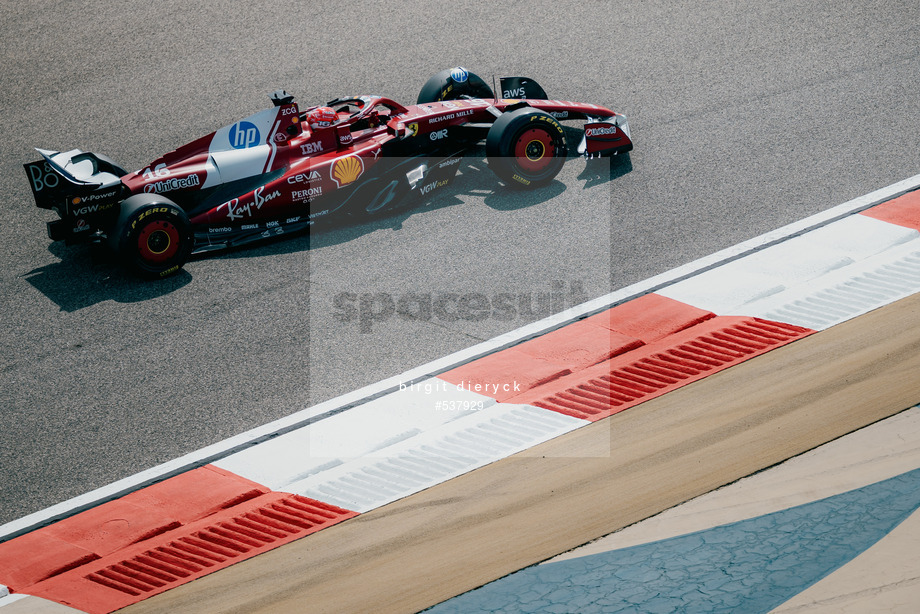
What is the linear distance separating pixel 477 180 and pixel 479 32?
3.92 m

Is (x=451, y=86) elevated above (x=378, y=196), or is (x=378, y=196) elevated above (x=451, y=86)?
(x=451, y=86)

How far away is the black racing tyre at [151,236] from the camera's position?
731 cm

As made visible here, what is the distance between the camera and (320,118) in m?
8.27

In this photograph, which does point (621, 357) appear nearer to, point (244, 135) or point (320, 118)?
point (320, 118)

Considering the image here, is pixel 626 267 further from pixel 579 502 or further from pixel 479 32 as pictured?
pixel 479 32

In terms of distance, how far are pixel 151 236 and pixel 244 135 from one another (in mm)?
1305

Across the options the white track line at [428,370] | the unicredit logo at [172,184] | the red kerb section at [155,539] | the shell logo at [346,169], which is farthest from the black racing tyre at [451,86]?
the red kerb section at [155,539]

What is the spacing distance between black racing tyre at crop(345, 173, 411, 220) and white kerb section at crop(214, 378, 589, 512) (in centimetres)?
267

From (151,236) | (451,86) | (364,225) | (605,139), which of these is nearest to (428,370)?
(364,225)

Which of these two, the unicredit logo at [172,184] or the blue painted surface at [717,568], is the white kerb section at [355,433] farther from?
the unicredit logo at [172,184]

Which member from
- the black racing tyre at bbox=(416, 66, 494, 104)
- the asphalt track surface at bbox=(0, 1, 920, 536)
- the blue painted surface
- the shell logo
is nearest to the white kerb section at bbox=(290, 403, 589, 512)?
the asphalt track surface at bbox=(0, 1, 920, 536)

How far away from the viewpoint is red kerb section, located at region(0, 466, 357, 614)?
15.9 feet

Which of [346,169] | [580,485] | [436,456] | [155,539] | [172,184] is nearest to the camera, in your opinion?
[155,539]

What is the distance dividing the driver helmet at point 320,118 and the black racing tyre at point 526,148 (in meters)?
1.44
